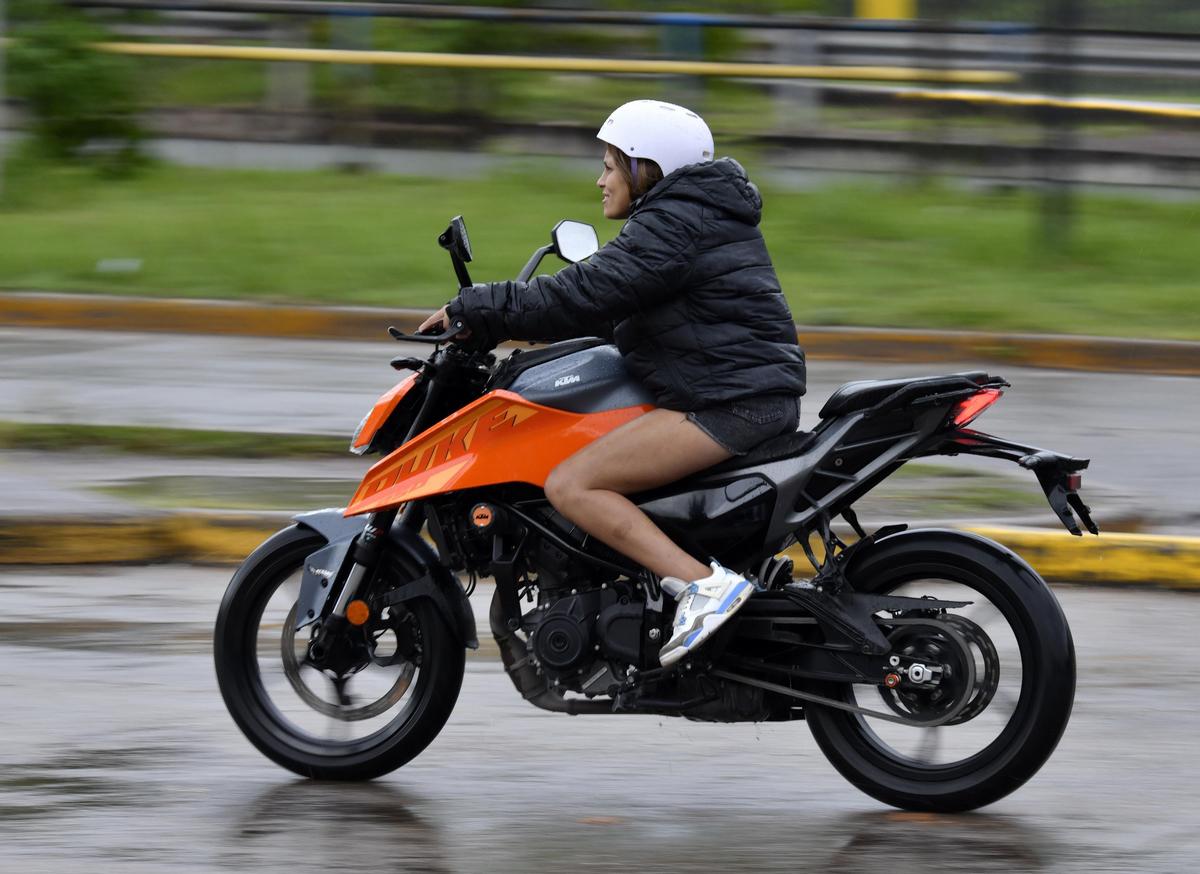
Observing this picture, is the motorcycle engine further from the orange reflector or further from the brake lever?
the brake lever

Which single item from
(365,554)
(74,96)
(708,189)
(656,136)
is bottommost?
(74,96)

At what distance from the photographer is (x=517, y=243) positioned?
14.2 meters

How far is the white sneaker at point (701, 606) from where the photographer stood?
15.4ft

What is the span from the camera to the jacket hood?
4734mm

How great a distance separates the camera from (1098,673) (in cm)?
615

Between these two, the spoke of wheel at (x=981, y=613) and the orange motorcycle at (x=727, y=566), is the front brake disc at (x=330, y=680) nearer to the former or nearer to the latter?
the orange motorcycle at (x=727, y=566)

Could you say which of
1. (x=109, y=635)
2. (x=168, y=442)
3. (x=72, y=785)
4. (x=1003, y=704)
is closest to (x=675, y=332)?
(x=1003, y=704)

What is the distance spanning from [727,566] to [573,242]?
909mm

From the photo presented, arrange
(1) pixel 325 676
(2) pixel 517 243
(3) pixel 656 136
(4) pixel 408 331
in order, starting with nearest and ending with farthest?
(3) pixel 656 136, (1) pixel 325 676, (4) pixel 408 331, (2) pixel 517 243

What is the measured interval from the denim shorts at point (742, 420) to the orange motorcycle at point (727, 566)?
0.18 ft

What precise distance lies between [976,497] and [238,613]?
3.97 metres

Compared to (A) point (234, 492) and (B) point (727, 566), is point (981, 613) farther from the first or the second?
(A) point (234, 492)

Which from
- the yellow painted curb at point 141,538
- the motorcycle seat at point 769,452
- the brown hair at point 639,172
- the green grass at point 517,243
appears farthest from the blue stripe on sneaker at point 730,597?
the green grass at point 517,243

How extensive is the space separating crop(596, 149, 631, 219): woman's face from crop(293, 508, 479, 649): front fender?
99 centimetres
